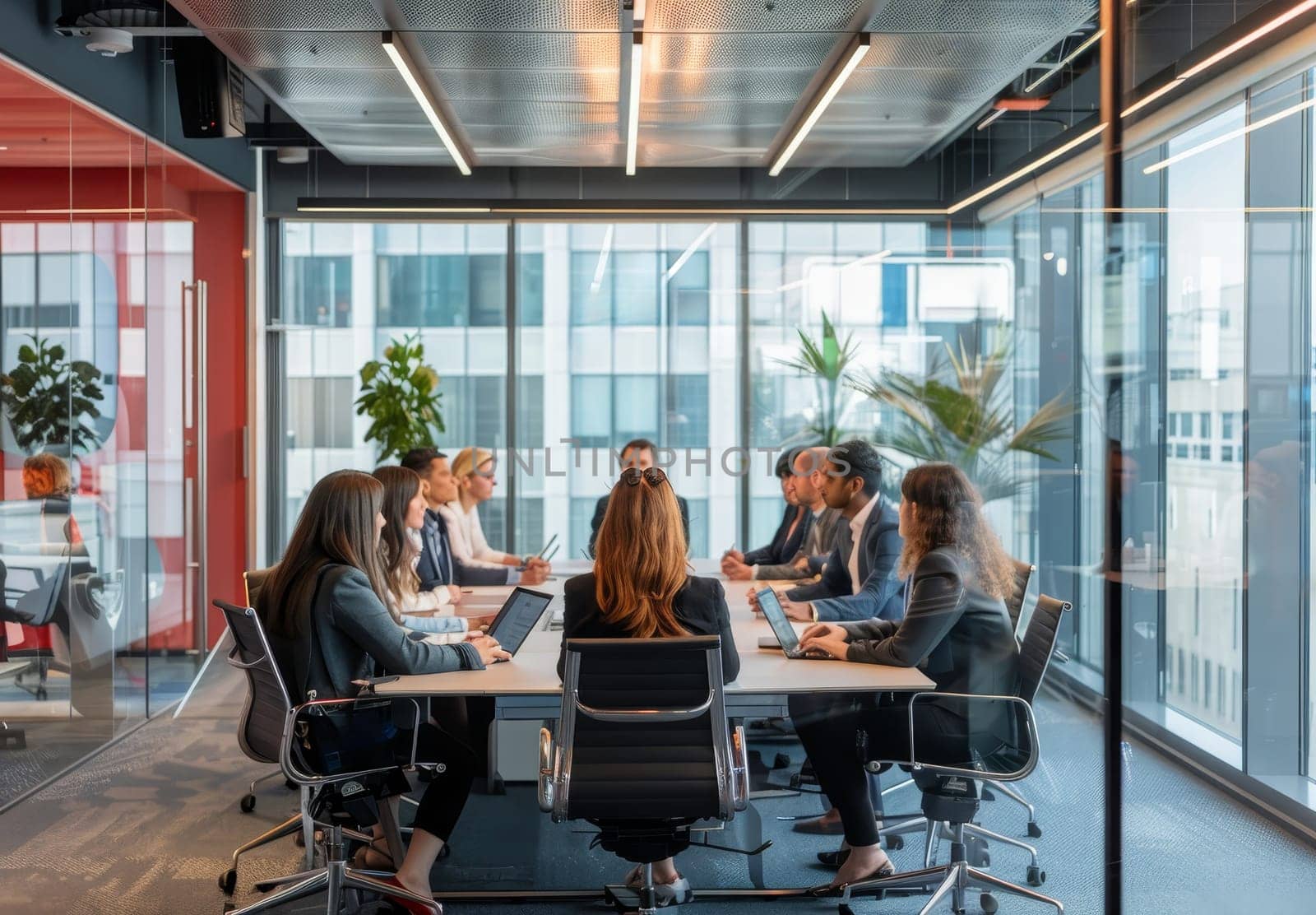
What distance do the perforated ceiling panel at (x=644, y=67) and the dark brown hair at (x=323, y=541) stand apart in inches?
88.9

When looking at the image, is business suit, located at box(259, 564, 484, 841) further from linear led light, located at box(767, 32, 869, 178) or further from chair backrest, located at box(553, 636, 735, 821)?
linear led light, located at box(767, 32, 869, 178)

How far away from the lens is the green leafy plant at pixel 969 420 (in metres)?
4.12

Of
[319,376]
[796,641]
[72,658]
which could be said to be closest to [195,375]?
[319,376]

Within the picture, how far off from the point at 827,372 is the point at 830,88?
2832mm

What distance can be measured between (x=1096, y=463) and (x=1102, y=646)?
1.41ft

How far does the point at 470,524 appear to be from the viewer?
22.2ft

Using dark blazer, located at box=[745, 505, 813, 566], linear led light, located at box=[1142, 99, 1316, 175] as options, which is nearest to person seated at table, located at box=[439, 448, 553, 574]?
dark blazer, located at box=[745, 505, 813, 566]

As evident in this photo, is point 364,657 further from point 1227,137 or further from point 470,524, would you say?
point 470,524

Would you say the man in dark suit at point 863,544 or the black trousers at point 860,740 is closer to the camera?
the black trousers at point 860,740

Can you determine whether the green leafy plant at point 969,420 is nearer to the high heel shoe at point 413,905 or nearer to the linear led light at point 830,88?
the linear led light at point 830,88

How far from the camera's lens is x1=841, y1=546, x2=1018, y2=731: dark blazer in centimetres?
371

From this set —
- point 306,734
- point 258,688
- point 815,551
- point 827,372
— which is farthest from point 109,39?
point 827,372

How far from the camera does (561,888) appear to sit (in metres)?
3.90

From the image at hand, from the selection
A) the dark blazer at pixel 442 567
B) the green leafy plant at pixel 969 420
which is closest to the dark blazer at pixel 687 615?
the green leafy plant at pixel 969 420
